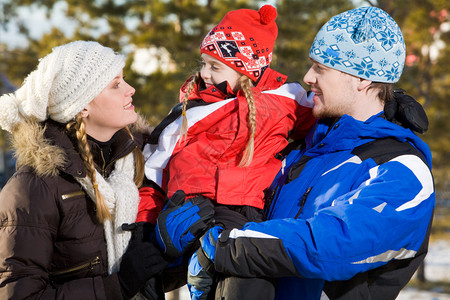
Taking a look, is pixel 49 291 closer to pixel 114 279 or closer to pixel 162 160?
pixel 114 279

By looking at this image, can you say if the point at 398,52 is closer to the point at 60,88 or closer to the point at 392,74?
the point at 392,74

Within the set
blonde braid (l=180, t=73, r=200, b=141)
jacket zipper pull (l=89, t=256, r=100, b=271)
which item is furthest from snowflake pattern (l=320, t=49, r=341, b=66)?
jacket zipper pull (l=89, t=256, r=100, b=271)

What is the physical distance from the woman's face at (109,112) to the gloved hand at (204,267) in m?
0.77

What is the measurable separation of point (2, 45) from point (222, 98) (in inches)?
420

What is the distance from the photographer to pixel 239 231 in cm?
197

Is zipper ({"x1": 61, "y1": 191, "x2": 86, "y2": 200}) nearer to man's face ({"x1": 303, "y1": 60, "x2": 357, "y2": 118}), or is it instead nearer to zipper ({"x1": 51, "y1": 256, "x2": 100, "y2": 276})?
zipper ({"x1": 51, "y1": 256, "x2": 100, "y2": 276})

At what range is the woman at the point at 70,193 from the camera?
212cm

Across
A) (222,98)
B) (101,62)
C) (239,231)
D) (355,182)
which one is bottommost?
(239,231)

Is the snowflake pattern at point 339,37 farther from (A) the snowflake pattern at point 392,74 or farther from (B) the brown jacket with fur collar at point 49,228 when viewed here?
(B) the brown jacket with fur collar at point 49,228

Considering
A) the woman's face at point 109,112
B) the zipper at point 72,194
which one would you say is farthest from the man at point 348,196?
the woman's face at point 109,112

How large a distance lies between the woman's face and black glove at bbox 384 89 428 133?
1.26 metres

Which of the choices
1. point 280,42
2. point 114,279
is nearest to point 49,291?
point 114,279

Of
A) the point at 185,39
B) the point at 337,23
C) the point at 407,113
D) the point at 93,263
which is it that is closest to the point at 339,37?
the point at 337,23

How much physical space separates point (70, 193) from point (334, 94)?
4.34 ft
